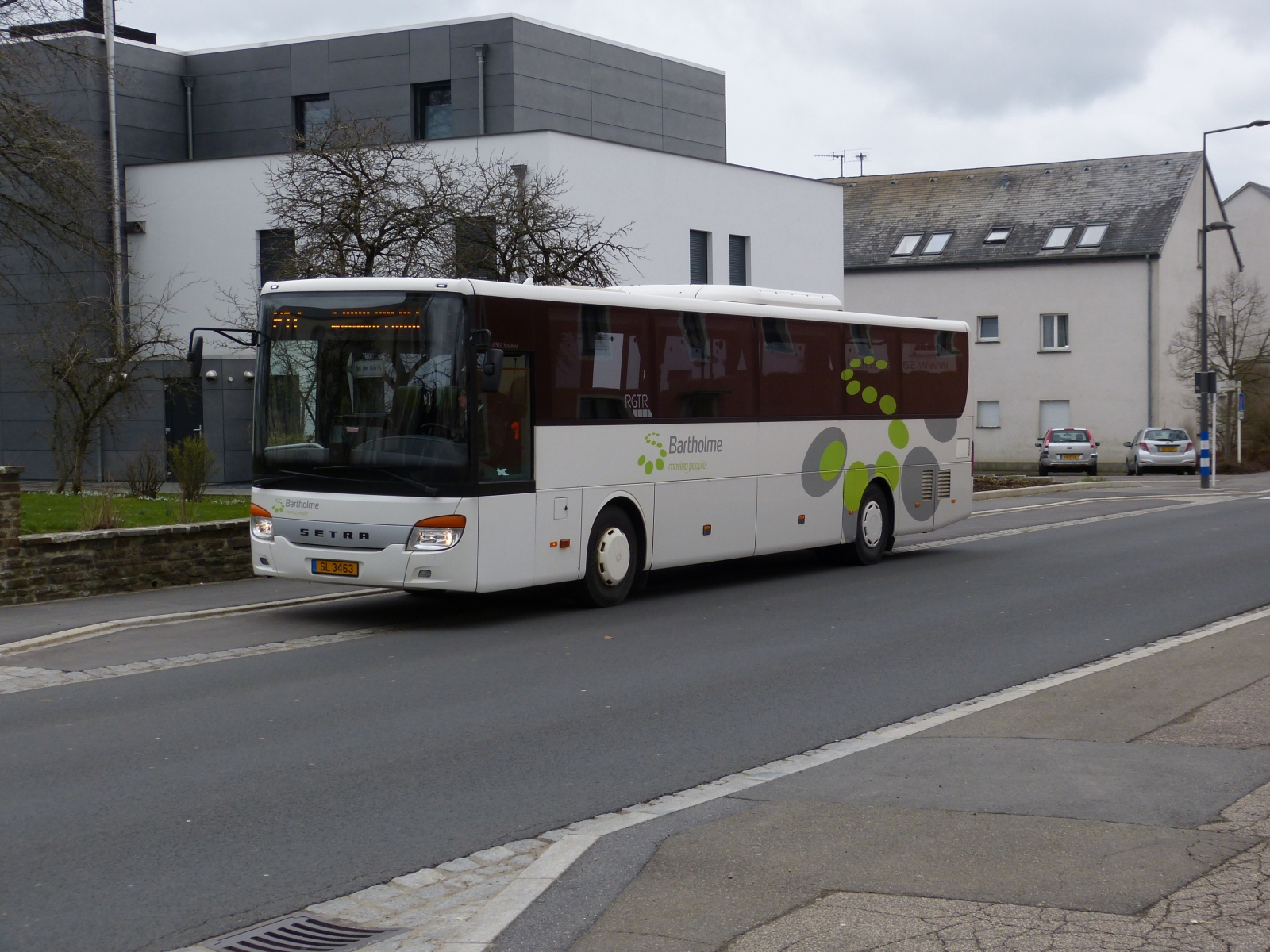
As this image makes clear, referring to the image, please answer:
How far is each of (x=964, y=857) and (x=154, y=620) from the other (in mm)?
9370

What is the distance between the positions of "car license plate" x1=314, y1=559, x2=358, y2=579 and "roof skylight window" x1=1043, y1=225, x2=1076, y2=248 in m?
49.5

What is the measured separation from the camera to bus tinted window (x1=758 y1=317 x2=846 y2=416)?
16.6m

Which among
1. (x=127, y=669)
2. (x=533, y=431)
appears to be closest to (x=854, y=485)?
(x=533, y=431)

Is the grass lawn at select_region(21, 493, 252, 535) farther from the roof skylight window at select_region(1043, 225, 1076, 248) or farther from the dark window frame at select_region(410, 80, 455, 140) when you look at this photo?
the roof skylight window at select_region(1043, 225, 1076, 248)

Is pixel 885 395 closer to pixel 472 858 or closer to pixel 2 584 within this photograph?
pixel 2 584

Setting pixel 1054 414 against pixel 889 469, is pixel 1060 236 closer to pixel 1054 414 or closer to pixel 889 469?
pixel 1054 414

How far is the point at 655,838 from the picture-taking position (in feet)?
20.4

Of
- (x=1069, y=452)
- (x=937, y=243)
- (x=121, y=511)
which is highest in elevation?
(x=937, y=243)

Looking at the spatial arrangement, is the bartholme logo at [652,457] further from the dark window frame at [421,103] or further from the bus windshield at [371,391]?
the dark window frame at [421,103]

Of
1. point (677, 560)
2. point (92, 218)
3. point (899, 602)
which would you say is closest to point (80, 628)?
point (677, 560)

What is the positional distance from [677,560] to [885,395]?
4610mm

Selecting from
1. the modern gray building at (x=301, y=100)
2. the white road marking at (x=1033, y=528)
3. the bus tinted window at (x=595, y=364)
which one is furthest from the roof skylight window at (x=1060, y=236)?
the bus tinted window at (x=595, y=364)

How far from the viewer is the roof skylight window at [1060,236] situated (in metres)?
57.7

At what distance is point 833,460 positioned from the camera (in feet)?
58.3
